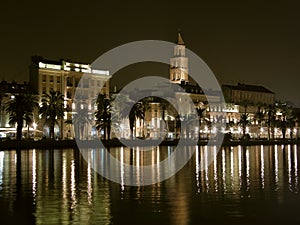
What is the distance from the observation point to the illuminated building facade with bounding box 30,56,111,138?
385 ft

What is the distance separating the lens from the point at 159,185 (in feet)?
87.5

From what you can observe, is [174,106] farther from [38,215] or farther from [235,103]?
[38,215]

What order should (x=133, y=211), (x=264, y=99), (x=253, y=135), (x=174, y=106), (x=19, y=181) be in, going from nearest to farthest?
(x=133, y=211) → (x=19, y=181) → (x=174, y=106) → (x=253, y=135) → (x=264, y=99)

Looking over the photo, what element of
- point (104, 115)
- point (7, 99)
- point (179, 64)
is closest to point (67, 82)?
point (7, 99)

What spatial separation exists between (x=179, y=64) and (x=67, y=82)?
72757mm

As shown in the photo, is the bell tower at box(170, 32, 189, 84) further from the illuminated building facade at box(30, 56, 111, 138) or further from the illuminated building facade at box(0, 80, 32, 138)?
the illuminated building facade at box(0, 80, 32, 138)

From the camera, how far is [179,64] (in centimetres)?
18775

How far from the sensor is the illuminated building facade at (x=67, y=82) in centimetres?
11750

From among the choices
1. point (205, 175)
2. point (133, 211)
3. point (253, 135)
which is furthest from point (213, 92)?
point (133, 211)

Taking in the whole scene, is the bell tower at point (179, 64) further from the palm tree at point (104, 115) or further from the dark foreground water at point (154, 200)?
the dark foreground water at point (154, 200)

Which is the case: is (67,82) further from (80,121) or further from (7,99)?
(80,121)

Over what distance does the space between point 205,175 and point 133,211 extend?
569 inches

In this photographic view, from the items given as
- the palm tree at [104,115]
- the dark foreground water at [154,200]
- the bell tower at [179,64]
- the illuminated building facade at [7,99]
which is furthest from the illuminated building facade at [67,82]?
the dark foreground water at [154,200]

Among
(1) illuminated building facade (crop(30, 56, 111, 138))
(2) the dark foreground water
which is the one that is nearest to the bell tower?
(1) illuminated building facade (crop(30, 56, 111, 138))
